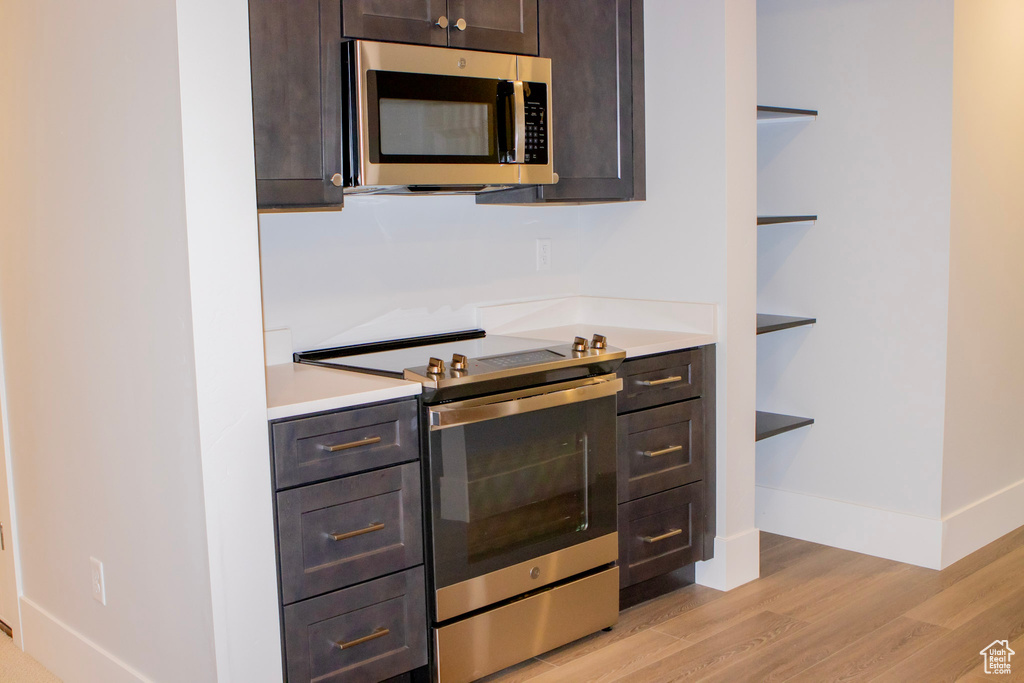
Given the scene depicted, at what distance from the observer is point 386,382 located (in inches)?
90.7

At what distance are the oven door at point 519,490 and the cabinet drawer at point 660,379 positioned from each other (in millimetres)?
110

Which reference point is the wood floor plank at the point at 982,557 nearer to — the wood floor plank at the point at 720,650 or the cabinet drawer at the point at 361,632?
the wood floor plank at the point at 720,650

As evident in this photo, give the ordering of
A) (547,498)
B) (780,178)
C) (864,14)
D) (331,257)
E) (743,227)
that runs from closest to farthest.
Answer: (547,498)
(331,257)
(743,227)
(864,14)
(780,178)

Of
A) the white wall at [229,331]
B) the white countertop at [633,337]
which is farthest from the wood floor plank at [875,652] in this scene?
the white wall at [229,331]

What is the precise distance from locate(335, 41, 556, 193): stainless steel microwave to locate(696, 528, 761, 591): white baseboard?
1.36 m

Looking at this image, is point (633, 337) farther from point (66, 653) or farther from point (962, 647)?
point (66, 653)

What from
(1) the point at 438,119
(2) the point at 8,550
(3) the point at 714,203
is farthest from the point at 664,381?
(2) the point at 8,550

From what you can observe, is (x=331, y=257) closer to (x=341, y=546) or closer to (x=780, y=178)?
(x=341, y=546)

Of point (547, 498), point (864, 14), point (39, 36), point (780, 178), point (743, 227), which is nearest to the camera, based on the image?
point (39, 36)

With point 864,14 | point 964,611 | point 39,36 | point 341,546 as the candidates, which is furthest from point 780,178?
point 39,36

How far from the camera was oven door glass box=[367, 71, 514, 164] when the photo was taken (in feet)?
7.89

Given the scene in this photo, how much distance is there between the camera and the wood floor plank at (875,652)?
248cm

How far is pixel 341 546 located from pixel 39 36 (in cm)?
148

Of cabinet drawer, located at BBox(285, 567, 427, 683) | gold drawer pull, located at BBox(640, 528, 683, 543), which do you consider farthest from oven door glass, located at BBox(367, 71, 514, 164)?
gold drawer pull, located at BBox(640, 528, 683, 543)
